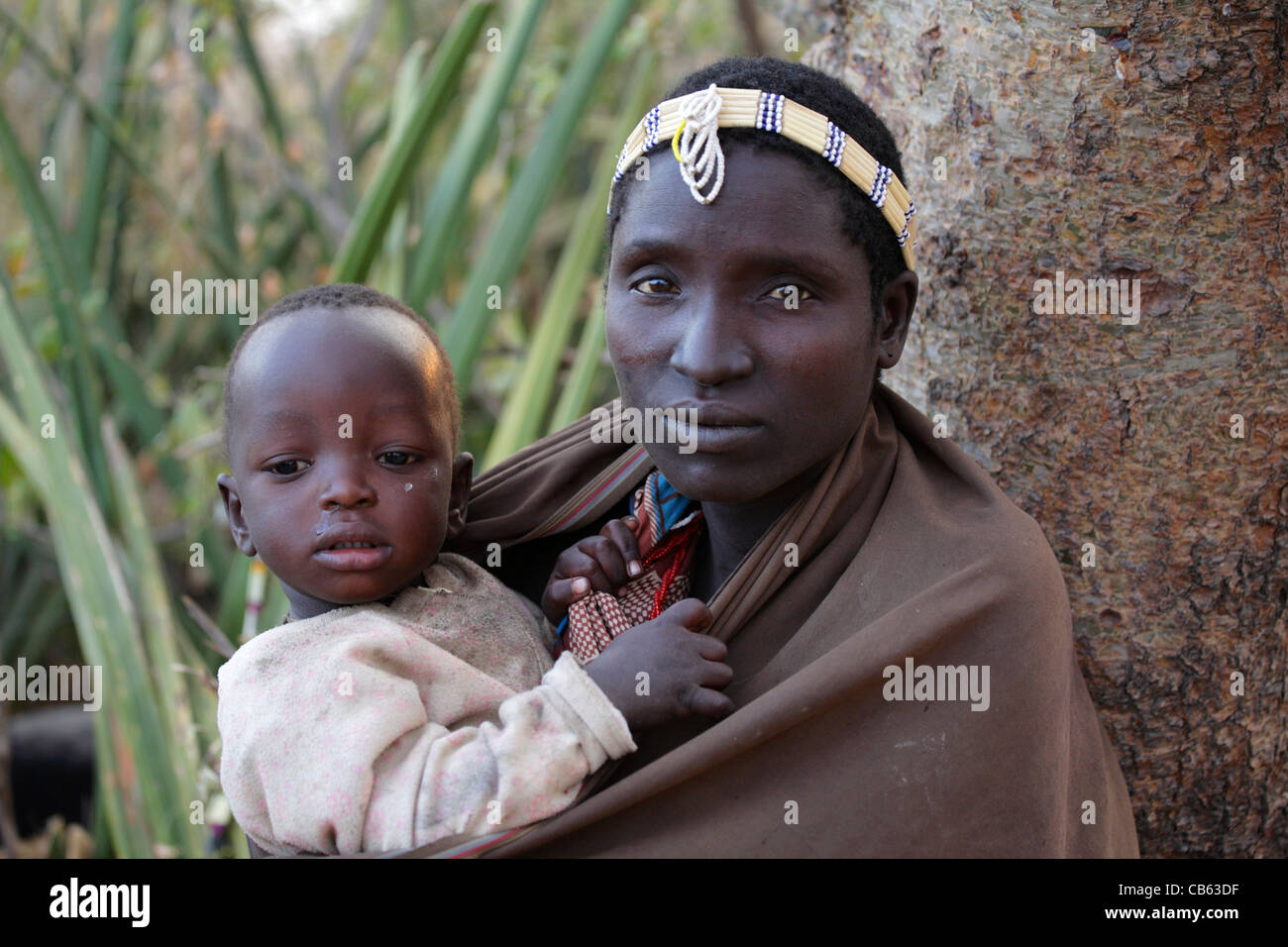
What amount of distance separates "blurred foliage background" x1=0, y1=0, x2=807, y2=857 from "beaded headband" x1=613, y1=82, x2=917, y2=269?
80 cm

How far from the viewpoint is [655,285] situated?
1.76 meters

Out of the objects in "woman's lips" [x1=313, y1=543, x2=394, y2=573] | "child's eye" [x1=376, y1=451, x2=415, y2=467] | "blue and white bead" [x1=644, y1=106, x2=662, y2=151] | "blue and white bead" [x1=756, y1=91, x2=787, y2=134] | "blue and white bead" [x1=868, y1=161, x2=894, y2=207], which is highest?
"blue and white bead" [x1=644, y1=106, x2=662, y2=151]

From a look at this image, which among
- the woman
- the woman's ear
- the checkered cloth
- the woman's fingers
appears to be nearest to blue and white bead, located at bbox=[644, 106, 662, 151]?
the woman

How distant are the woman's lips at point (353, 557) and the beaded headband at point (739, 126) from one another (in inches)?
26.7

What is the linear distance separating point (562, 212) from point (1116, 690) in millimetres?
4696

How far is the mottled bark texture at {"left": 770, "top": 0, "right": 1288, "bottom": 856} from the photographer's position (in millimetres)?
1996

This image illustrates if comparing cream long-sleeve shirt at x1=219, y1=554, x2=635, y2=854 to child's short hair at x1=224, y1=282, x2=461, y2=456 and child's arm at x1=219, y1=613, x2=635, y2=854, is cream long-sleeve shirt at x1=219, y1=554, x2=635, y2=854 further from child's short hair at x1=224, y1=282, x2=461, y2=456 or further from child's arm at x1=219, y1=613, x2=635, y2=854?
child's short hair at x1=224, y1=282, x2=461, y2=456

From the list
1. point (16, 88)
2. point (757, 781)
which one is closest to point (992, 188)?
point (757, 781)

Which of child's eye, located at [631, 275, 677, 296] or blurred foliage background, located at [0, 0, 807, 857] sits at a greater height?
blurred foliage background, located at [0, 0, 807, 857]

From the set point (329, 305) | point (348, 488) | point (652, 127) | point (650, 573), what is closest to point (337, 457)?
point (348, 488)

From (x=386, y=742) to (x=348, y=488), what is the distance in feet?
1.21

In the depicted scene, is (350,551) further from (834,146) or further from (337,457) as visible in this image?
(834,146)

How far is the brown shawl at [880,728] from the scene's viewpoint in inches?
62.4

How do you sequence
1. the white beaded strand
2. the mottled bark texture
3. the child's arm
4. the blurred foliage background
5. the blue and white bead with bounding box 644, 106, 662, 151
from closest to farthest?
the child's arm
the white beaded strand
the blue and white bead with bounding box 644, 106, 662, 151
the mottled bark texture
the blurred foliage background
